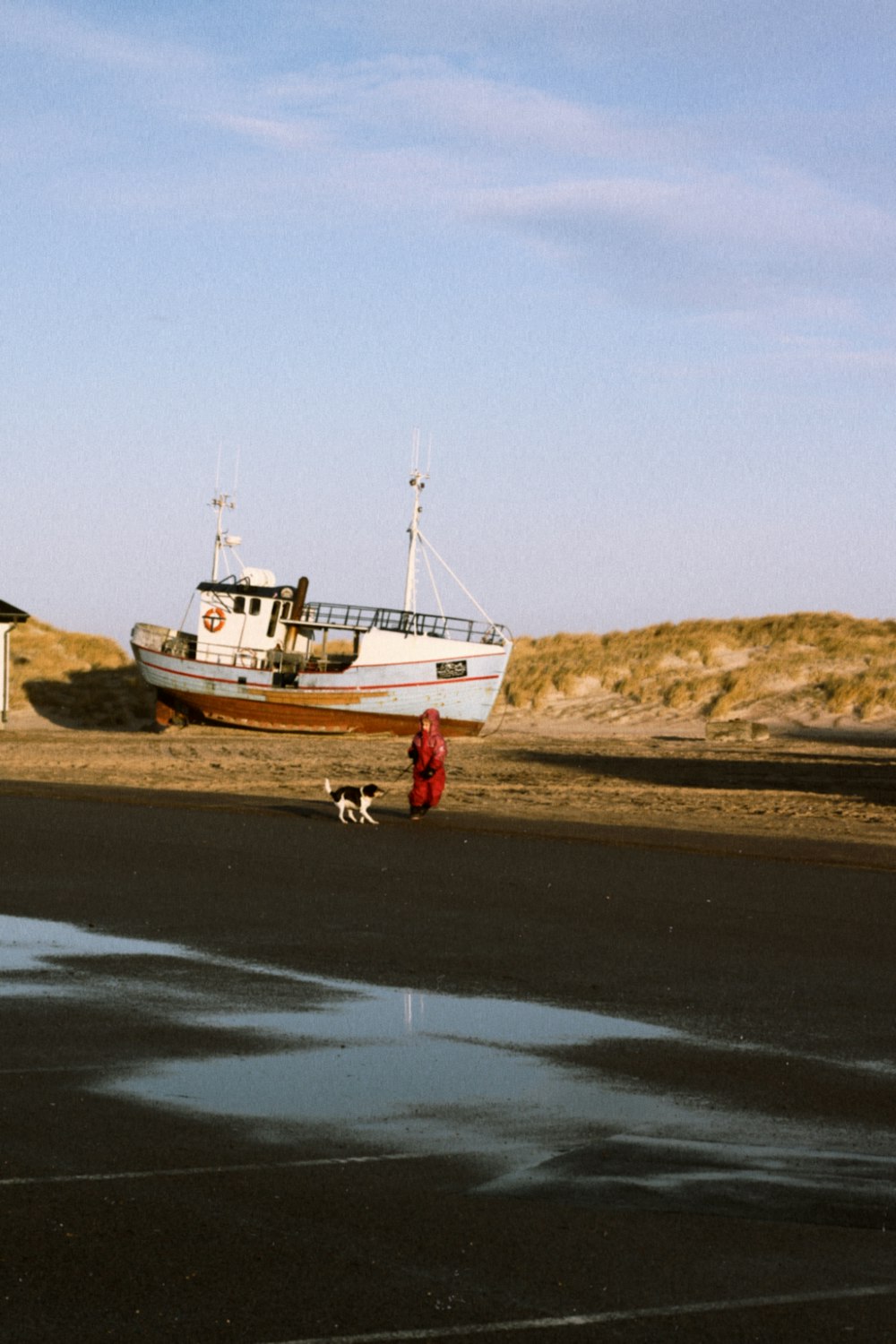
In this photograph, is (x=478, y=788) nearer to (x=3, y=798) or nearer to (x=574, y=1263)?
(x=3, y=798)

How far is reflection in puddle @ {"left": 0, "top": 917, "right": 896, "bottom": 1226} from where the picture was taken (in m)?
6.56

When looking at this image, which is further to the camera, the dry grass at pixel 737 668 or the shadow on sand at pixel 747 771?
the dry grass at pixel 737 668

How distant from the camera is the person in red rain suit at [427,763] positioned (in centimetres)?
2348

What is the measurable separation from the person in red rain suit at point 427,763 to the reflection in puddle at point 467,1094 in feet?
39.5

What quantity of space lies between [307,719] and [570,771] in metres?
20.9

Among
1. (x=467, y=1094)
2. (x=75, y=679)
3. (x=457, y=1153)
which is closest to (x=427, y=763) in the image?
(x=467, y=1094)

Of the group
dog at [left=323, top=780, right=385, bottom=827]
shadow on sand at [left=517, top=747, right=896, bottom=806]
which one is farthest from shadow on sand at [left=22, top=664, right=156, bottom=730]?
dog at [left=323, top=780, right=385, bottom=827]

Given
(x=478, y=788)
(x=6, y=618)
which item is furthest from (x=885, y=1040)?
(x=6, y=618)

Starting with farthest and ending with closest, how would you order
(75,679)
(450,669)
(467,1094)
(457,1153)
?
1. (75,679)
2. (450,669)
3. (467,1094)
4. (457,1153)

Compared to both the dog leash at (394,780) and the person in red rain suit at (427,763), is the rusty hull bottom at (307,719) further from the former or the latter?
the person in red rain suit at (427,763)

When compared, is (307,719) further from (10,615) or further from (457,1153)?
(457,1153)

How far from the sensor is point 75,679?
230ft

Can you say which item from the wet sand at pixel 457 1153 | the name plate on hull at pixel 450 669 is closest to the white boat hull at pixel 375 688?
the name plate on hull at pixel 450 669

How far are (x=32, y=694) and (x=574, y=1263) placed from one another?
62.3 m
